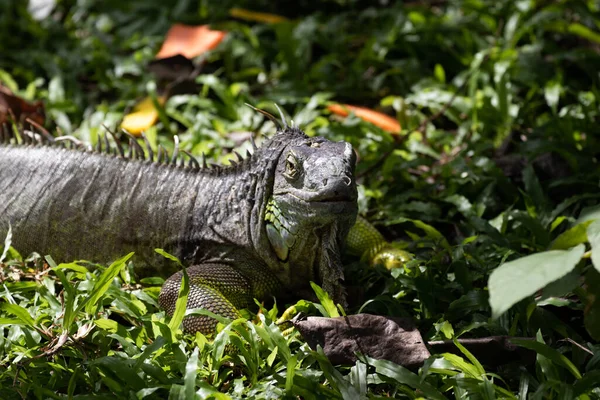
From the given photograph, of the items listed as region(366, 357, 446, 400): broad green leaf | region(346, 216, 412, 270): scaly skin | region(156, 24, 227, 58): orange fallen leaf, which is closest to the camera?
region(366, 357, 446, 400): broad green leaf

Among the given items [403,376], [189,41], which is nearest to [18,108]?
[189,41]

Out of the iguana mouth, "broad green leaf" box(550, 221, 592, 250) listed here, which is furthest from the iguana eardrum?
"broad green leaf" box(550, 221, 592, 250)

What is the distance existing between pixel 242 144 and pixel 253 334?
2251 millimetres

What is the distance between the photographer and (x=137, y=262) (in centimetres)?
376

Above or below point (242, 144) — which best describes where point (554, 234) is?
above

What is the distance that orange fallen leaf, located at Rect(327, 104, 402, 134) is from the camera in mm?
5305

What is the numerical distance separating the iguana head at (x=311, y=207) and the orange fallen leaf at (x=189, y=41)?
9.30 ft

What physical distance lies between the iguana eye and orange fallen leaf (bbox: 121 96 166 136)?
2.22m

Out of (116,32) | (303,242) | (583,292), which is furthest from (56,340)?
(116,32)

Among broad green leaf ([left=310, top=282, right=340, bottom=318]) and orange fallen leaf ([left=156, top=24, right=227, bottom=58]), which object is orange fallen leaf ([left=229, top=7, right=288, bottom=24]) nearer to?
orange fallen leaf ([left=156, top=24, right=227, bottom=58])

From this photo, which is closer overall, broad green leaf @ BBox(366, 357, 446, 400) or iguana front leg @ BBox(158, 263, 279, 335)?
broad green leaf @ BBox(366, 357, 446, 400)

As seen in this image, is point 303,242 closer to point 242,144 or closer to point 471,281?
point 471,281

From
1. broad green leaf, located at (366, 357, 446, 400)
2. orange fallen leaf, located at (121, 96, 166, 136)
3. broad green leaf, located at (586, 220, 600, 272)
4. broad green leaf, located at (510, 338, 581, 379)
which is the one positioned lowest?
orange fallen leaf, located at (121, 96, 166, 136)

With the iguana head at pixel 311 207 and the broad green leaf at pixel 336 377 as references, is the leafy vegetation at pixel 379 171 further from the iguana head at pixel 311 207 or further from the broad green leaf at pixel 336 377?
the iguana head at pixel 311 207
